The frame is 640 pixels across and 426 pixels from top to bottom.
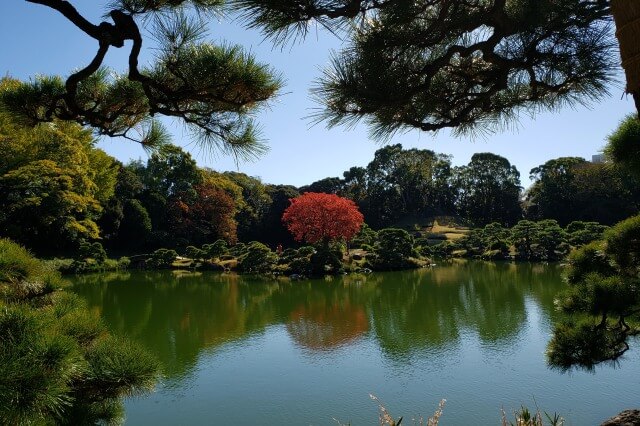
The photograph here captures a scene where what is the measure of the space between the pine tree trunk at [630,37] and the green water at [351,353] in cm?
183

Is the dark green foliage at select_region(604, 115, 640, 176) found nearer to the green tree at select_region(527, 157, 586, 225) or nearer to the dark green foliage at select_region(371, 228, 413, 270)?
the dark green foliage at select_region(371, 228, 413, 270)

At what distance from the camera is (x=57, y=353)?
38.0 inches

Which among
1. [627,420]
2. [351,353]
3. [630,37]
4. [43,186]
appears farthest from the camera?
[43,186]

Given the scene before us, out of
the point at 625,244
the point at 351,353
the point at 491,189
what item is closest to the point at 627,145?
the point at 625,244

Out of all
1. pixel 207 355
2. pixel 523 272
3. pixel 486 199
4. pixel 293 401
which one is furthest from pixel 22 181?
pixel 486 199

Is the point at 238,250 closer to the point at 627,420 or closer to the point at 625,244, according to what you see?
the point at 627,420

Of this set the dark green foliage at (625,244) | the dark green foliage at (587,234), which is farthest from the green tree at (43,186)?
the dark green foliage at (587,234)

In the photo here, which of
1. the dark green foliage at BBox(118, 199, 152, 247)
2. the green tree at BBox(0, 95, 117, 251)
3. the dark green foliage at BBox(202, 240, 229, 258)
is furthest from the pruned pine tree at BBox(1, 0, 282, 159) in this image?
the dark green foliage at BBox(118, 199, 152, 247)

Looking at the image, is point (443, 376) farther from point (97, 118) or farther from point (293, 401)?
point (97, 118)

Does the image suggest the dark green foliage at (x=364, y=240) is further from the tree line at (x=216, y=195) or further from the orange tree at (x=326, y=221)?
the tree line at (x=216, y=195)

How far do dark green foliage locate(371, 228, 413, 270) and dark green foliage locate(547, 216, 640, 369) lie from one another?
1257 cm

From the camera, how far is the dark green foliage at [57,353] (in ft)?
2.95

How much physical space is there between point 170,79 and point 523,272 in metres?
14.4

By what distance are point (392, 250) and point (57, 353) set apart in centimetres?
1477
